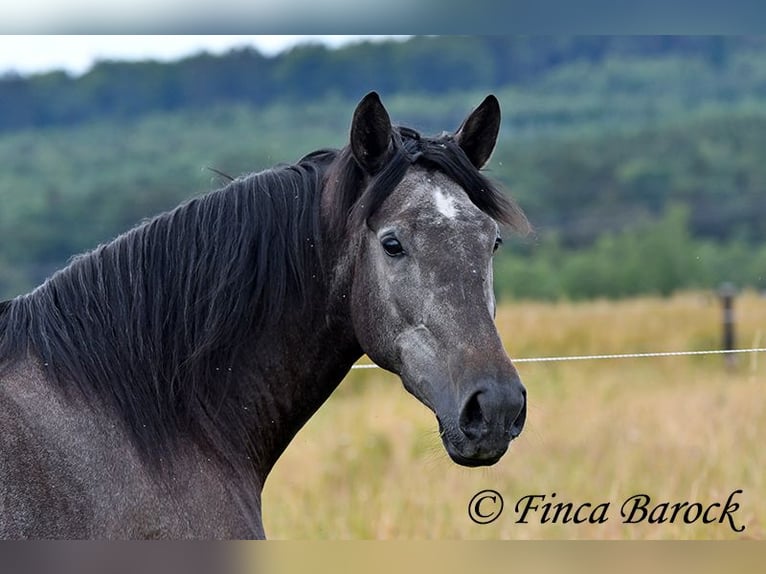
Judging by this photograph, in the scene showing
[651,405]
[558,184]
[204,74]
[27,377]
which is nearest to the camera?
[27,377]

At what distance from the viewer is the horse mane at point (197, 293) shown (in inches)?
132

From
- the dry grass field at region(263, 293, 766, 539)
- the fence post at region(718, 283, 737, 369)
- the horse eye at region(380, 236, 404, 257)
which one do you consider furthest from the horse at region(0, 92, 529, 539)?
the fence post at region(718, 283, 737, 369)

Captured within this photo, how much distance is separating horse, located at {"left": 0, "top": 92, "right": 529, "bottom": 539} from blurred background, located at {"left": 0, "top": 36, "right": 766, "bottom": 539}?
521mm

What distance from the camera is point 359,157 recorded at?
356 cm

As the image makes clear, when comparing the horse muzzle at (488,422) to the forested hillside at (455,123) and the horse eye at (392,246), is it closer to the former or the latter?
the horse eye at (392,246)

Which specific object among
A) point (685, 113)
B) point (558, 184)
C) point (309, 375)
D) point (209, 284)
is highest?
point (209, 284)

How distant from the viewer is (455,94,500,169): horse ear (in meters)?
3.72

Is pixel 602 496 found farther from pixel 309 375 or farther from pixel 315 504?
pixel 309 375

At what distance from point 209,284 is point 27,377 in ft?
2.28

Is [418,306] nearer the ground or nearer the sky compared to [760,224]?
nearer the sky

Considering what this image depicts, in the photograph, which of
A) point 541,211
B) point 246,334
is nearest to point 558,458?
point 246,334

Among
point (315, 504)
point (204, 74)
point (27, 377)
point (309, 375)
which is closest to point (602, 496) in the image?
point (315, 504)

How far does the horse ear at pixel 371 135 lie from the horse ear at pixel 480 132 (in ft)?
1.07

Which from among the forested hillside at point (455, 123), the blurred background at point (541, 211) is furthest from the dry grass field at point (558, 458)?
the forested hillside at point (455, 123)
